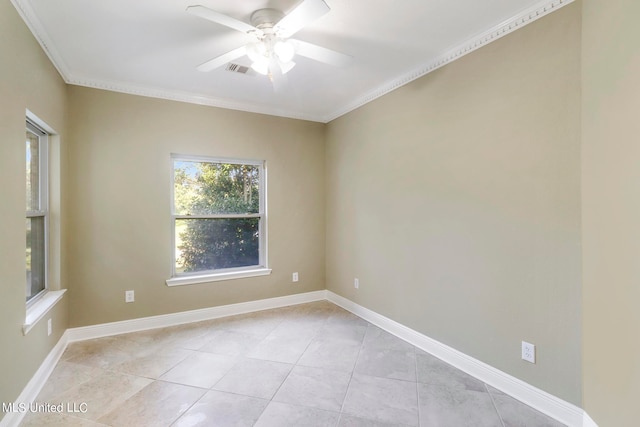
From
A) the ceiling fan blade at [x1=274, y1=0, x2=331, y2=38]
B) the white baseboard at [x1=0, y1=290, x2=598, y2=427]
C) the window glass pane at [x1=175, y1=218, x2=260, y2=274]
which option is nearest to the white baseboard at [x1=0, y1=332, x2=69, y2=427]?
the white baseboard at [x1=0, y1=290, x2=598, y2=427]

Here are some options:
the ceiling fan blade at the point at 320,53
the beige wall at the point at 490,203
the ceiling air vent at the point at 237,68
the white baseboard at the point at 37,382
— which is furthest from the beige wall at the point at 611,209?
the white baseboard at the point at 37,382

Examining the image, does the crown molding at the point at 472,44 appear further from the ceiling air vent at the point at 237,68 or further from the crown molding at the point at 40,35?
the crown molding at the point at 40,35

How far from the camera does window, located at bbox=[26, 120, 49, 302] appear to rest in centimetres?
234

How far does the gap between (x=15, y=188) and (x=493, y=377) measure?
340 centimetres

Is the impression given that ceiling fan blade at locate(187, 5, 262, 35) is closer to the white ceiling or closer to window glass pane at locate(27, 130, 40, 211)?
the white ceiling

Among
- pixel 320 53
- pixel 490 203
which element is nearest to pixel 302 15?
pixel 320 53

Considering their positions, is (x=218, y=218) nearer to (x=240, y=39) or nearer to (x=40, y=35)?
(x=240, y=39)

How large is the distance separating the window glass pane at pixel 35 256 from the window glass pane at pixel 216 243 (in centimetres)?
117

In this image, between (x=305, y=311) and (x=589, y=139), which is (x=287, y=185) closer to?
(x=305, y=311)

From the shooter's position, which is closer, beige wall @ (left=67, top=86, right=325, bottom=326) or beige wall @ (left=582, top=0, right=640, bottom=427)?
beige wall @ (left=582, top=0, right=640, bottom=427)

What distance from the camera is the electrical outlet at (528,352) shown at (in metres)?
1.98

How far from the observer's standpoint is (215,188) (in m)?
3.72

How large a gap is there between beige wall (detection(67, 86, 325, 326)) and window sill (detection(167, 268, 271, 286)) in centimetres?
6

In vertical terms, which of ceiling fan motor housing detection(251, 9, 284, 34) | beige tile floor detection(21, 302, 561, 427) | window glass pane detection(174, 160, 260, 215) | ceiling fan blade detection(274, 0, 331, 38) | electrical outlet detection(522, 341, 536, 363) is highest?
ceiling fan motor housing detection(251, 9, 284, 34)
